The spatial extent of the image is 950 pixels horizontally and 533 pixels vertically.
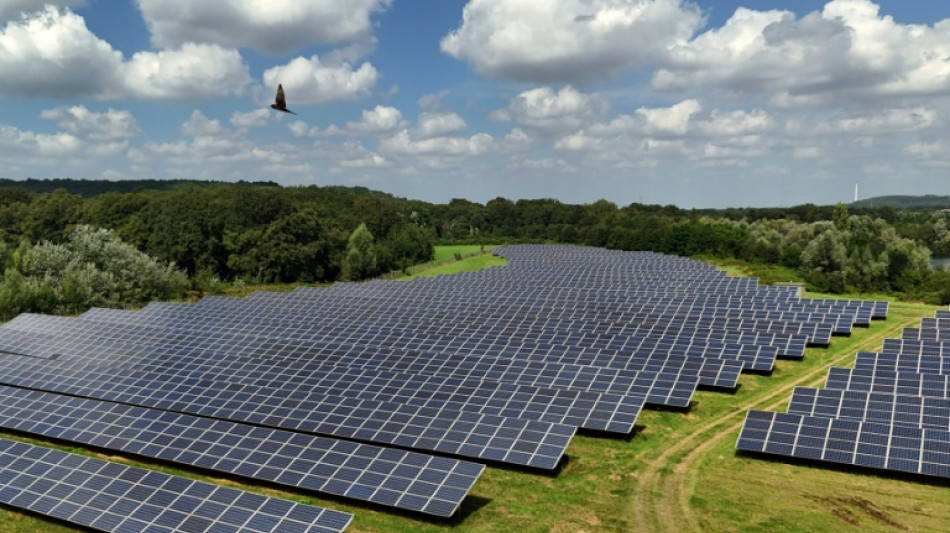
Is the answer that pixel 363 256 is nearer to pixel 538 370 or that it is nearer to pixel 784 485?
pixel 538 370

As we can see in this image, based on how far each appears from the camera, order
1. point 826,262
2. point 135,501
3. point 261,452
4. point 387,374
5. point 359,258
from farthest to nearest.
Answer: point 359,258, point 826,262, point 387,374, point 261,452, point 135,501

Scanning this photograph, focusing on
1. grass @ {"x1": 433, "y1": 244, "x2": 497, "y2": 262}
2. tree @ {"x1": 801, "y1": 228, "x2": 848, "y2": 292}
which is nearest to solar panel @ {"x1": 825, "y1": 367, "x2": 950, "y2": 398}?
tree @ {"x1": 801, "y1": 228, "x2": 848, "y2": 292}

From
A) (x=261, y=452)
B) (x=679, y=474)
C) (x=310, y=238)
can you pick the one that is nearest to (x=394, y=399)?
(x=261, y=452)

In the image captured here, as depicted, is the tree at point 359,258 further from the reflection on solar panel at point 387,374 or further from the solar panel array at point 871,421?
the solar panel array at point 871,421

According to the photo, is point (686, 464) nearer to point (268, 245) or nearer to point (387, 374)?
point (387, 374)

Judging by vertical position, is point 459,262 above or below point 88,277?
below

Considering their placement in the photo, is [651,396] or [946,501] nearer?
[946,501]

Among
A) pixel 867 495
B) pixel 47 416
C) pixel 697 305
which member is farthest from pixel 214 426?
pixel 697 305
